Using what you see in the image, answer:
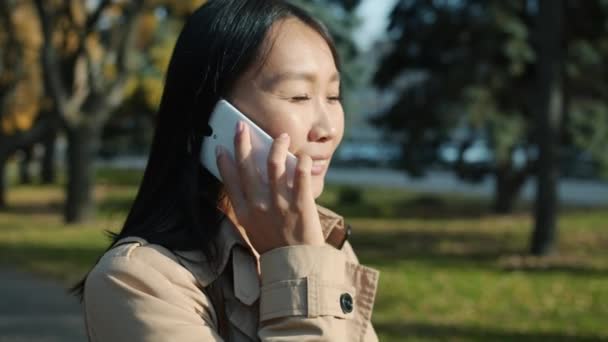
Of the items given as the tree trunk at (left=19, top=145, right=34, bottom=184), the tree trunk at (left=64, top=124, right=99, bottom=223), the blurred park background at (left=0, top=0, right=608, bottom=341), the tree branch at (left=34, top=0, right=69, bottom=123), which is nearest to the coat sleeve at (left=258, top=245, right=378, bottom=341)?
the blurred park background at (left=0, top=0, right=608, bottom=341)

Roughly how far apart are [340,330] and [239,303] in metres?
0.18

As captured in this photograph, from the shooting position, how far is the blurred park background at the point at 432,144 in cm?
948

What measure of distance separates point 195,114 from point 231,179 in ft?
0.66

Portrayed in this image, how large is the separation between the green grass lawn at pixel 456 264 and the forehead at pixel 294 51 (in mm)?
888

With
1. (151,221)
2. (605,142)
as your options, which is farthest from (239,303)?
(605,142)

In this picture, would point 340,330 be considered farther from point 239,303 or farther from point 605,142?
point 605,142

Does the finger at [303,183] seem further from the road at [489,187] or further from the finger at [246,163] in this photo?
the road at [489,187]

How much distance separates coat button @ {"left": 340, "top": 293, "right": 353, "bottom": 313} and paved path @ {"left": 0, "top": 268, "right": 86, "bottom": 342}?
636 centimetres

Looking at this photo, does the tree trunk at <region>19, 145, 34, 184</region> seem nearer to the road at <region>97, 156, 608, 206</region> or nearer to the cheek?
the road at <region>97, 156, 608, 206</region>

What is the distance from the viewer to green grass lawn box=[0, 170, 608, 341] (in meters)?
8.23

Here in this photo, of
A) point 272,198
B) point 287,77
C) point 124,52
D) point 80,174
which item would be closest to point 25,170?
point 80,174

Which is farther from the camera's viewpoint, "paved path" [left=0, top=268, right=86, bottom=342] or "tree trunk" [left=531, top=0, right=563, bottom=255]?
"tree trunk" [left=531, top=0, right=563, bottom=255]

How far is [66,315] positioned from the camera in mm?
8734

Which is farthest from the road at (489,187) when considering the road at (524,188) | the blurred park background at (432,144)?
the blurred park background at (432,144)
